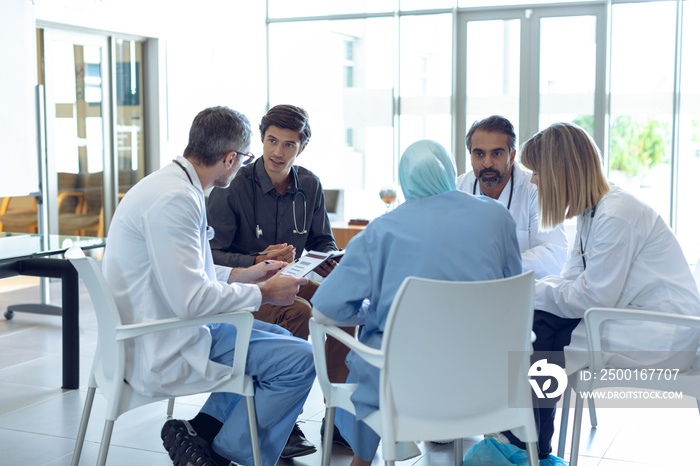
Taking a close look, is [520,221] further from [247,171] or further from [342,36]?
[342,36]

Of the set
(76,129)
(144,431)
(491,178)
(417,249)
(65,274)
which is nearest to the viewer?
(417,249)

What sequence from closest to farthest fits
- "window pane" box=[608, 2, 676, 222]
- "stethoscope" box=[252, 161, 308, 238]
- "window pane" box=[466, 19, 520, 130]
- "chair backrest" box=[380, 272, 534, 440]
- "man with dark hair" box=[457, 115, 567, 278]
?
"chair backrest" box=[380, 272, 534, 440], "stethoscope" box=[252, 161, 308, 238], "man with dark hair" box=[457, 115, 567, 278], "window pane" box=[608, 2, 676, 222], "window pane" box=[466, 19, 520, 130]

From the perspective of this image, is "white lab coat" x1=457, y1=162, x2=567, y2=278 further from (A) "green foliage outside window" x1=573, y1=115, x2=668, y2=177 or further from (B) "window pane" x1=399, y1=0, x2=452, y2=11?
(B) "window pane" x1=399, y1=0, x2=452, y2=11

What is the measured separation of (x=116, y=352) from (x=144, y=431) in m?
1.02

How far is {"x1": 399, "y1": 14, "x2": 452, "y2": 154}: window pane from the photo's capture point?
7379 mm

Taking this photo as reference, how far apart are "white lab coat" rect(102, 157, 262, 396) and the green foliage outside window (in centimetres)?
551

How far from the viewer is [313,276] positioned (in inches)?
130

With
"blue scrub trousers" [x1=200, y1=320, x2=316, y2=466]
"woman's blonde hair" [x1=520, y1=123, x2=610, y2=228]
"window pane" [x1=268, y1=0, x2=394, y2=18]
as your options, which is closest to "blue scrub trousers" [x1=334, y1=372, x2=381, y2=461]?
"blue scrub trousers" [x1=200, y1=320, x2=316, y2=466]

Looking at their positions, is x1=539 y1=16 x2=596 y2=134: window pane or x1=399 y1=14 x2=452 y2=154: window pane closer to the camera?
x1=539 y1=16 x2=596 y2=134: window pane

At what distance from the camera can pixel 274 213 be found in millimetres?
2975

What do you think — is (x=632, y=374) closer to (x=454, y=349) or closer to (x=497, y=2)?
(x=454, y=349)

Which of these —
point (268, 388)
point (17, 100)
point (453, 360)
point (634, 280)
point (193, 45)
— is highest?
point (193, 45)

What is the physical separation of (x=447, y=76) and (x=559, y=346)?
5.29 metres

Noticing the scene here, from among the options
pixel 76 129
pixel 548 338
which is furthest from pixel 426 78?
pixel 548 338
